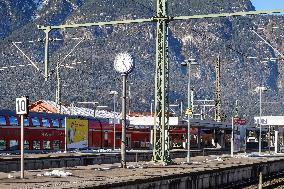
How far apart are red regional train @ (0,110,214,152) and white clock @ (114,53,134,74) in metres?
26.2

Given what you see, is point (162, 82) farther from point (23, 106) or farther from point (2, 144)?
point (2, 144)

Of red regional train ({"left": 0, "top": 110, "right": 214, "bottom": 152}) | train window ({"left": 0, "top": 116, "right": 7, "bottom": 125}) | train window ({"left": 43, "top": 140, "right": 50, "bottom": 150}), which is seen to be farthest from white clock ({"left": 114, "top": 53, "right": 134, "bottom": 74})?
train window ({"left": 43, "top": 140, "right": 50, "bottom": 150})

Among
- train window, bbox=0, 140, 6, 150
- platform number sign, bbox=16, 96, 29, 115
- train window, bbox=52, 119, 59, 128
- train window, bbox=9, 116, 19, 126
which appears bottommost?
train window, bbox=0, 140, 6, 150

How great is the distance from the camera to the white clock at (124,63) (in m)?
36.4

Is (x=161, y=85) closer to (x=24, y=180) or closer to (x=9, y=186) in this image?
(x=24, y=180)

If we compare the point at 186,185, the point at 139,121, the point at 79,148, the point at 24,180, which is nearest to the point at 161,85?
the point at 186,185

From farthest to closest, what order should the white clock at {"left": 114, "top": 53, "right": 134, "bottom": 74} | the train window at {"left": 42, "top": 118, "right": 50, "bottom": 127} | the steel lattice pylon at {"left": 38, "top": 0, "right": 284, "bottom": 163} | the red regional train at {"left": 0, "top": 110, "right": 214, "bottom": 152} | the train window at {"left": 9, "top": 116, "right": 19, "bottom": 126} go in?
the train window at {"left": 42, "top": 118, "right": 50, "bottom": 127} → the red regional train at {"left": 0, "top": 110, "right": 214, "bottom": 152} → the train window at {"left": 9, "top": 116, "right": 19, "bottom": 126} → the steel lattice pylon at {"left": 38, "top": 0, "right": 284, "bottom": 163} → the white clock at {"left": 114, "top": 53, "right": 134, "bottom": 74}

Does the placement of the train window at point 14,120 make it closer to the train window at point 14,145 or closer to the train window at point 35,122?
the train window at point 14,145

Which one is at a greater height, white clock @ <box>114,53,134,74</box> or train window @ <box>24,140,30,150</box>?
white clock @ <box>114,53,134,74</box>

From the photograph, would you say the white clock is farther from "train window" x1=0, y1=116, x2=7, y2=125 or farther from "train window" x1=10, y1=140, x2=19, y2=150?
Answer: "train window" x1=10, y1=140, x2=19, y2=150

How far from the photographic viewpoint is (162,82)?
3938 centimetres

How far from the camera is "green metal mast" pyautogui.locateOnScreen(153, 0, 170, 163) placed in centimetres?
3925

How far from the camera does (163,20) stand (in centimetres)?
3938

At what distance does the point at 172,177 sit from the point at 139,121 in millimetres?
52014
